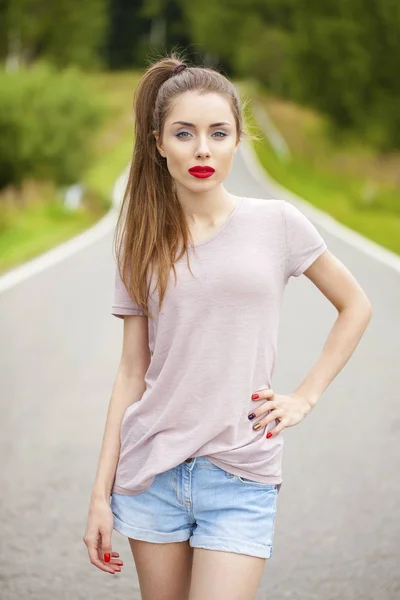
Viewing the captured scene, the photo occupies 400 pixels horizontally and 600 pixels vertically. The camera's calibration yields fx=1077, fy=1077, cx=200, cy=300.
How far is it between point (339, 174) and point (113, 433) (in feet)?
122

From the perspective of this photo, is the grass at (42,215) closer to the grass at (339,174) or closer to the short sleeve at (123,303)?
the grass at (339,174)

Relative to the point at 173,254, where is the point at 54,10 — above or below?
above

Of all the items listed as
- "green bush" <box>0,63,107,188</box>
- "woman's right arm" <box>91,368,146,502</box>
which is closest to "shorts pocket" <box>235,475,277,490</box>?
"woman's right arm" <box>91,368,146,502</box>

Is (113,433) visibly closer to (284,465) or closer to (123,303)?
(123,303)

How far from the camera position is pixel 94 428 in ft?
22.2

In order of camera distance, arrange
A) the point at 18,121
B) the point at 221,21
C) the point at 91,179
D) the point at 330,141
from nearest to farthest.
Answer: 1. the point at 18,121
2. the point at 91,179
3. the point at 330,141
4. the point at 221,21

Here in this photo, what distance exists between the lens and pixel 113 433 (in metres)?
2.76

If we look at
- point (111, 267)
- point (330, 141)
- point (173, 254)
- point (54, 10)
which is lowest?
point (173, 254)

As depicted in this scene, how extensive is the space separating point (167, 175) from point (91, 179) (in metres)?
27.9

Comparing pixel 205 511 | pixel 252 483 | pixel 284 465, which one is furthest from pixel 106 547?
pixel 284 465

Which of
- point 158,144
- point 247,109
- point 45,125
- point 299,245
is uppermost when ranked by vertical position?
point 45,125

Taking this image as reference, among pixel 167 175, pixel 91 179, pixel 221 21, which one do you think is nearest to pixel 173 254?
pixel 167 175

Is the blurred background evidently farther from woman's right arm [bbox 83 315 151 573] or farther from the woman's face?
woman's right arm [bbox 83 315 151 573]

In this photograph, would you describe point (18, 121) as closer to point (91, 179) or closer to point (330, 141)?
point (91, 179)
